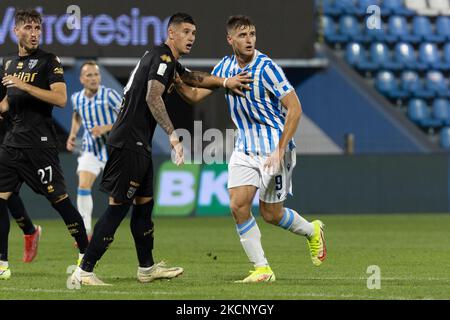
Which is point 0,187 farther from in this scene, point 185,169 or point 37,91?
point 185,169

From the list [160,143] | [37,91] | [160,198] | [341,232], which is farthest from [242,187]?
[160,143]

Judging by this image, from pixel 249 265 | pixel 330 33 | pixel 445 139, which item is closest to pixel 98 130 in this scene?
pixel 249 265

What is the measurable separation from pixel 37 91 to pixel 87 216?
232 inches

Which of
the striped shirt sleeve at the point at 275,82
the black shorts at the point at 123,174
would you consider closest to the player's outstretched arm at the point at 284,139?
the striped shirt sleeve at the point at 275,82

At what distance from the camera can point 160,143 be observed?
23328 millimetres

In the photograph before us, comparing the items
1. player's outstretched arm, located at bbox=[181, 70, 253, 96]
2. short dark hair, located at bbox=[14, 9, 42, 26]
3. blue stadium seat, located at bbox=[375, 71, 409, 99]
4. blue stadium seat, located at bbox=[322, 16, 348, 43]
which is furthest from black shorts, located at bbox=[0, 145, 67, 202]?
blue stadium seat, located at bbox=[375, 71, 409, 99]

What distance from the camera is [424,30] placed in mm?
27781

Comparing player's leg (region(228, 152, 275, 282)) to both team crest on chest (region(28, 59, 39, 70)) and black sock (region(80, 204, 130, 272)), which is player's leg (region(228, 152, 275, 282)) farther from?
team crest on chest (region(28, 59, 39, 70))

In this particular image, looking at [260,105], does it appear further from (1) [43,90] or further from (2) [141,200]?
(1) [43,90]

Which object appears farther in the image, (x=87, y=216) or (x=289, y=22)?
(x=289, y=22)

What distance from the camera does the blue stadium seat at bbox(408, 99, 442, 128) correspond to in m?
25.9

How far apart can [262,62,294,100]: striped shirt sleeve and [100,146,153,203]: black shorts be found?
1222 millimetres

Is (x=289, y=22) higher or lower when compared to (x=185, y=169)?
higher
